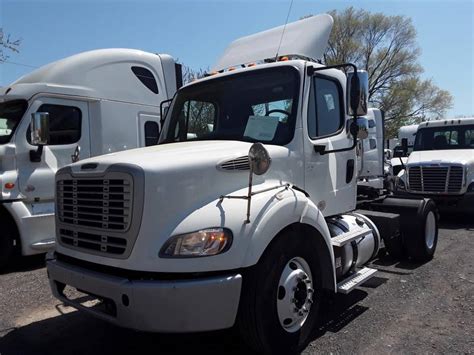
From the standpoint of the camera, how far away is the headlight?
312 centimetres

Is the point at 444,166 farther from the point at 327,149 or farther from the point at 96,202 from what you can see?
the point at 96,202

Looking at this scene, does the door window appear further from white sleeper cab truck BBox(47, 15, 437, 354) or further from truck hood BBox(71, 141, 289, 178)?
truck hood BBox(71, 141, 289, 178)

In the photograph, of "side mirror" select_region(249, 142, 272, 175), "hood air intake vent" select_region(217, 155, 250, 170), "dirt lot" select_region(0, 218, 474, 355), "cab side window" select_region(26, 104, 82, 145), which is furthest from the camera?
"cab side window" select_region(26, 104, 82, 145)

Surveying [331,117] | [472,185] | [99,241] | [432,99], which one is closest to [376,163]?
[472,185]

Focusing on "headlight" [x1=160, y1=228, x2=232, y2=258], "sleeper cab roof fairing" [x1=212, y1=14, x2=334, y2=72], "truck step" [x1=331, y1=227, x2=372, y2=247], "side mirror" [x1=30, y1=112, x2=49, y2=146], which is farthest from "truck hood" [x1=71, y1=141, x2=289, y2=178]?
"side mirror" [x1=30, y1=112, x2=49, y2=146]

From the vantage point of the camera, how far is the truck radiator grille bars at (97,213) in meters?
3.25

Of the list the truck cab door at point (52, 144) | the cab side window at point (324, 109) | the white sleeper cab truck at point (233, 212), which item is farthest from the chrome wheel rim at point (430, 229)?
the truck cab door at point (52, 144)

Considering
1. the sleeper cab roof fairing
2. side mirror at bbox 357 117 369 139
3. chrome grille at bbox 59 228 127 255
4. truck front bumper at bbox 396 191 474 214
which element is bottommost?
truck front bumper at bbox 396 191 474 214

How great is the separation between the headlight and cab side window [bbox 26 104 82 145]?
477 cm

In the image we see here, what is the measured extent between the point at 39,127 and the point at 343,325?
4.84 metres

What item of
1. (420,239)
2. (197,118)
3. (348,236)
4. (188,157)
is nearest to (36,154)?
(197,118)

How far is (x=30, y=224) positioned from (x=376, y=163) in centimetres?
704

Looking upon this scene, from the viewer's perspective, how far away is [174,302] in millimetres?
3023

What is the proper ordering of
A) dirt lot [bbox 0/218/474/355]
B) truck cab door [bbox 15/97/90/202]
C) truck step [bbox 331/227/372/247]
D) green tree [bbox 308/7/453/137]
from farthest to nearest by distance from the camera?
green tree [bbox 308/7/453/137]
truck cab door [bbox 15/97/90/202]
truck step [bbox 331/227/372/247]
dirt lot [bbox 0/218/474/355]
